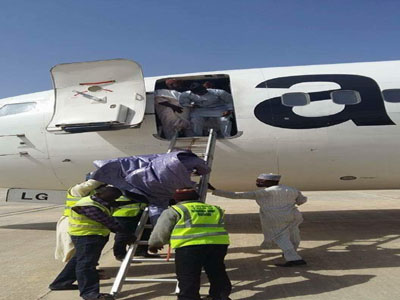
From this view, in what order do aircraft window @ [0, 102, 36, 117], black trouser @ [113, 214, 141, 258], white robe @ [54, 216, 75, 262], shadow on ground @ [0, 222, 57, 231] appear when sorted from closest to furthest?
white robe @ [54, 216, 75, 262], black trouser @ [113, 214, 141, 258], aircraft window @ [0, 102, 36, 117], shadow on ground @ [0, 222, 57, 231]

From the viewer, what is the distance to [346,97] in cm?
1007

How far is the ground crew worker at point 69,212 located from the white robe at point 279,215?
8.63 ft

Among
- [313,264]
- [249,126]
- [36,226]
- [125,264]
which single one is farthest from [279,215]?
[36,226]

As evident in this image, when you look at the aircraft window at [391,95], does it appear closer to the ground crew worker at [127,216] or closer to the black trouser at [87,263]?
the ground crew worker at [127,216]

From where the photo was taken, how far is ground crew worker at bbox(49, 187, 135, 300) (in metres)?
5.68

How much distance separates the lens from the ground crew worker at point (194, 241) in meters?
5.12

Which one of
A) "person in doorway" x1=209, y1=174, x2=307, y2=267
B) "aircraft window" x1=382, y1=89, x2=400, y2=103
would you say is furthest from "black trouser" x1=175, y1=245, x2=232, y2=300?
"aircraft window" x1=382, y1=89, x2=400, y2=103

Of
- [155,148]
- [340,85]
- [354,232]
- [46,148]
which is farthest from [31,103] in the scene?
[354,232]

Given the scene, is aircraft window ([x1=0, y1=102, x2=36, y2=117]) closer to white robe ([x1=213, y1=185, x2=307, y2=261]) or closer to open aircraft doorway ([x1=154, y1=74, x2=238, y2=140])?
open aircraft doorway ([x1=154, y1=74, x2=238, y2=140])

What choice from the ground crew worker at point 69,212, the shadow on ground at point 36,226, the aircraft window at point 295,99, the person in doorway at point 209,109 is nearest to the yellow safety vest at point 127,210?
the ground crew worker at point 69,212

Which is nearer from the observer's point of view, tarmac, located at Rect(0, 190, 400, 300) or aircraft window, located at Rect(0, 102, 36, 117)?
tarmac, located at Rect(0, 190, 400, 300)

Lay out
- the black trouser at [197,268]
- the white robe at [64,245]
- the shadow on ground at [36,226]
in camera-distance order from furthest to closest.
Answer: the shadow on ground at [36,226] → the white robe at [64,245] → the black trouser at [197,268]

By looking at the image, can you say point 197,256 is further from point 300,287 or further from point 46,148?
point 46,148

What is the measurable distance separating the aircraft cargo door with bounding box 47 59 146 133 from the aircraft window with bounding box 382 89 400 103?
6099 mm
